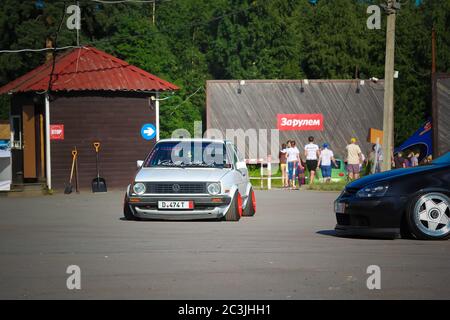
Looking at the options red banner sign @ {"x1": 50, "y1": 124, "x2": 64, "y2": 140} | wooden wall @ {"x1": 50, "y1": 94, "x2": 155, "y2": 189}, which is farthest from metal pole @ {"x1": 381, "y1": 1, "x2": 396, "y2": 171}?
red banner sign @ {"x1": 50, "y1": 124, "x2": 64, "y2": 140}

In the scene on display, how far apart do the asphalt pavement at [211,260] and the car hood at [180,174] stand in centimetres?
78

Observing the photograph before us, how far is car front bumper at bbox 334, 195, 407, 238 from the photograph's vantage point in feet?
43.6

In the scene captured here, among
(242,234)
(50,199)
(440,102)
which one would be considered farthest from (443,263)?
(440,102)

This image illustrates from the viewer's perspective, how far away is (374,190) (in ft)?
44.4

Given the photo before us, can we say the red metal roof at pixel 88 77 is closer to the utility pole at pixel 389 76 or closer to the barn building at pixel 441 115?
the utility pole at pixel 389 76

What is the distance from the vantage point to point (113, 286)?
9039mm

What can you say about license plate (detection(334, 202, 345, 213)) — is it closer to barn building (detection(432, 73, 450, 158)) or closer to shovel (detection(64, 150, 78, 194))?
shovel (detection(64, 150, 78, 194))

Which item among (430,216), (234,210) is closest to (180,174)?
(234,210)

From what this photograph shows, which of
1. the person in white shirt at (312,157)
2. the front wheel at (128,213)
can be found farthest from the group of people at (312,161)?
the front wheel at (128,213)

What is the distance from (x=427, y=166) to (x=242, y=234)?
114 inches

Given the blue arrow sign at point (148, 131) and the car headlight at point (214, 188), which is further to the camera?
the blue arrow sign at point (148, 131)

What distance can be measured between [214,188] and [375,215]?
166 inches

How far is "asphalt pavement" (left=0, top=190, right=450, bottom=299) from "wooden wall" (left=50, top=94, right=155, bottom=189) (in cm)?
1361

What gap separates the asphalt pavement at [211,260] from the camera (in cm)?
876
